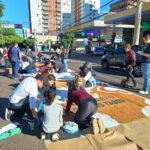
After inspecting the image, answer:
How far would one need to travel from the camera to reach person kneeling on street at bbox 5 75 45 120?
4544 mm

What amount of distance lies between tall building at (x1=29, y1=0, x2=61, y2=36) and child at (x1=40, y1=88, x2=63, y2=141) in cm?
10221

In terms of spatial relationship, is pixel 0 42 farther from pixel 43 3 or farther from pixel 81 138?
pixel 43 3

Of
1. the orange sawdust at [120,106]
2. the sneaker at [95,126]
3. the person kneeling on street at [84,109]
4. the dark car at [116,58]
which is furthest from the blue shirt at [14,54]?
the sneaker at [95,126]

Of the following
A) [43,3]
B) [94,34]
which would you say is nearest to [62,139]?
[94,34]

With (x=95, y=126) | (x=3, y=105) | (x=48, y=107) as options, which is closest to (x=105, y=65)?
(x=3, y=105)

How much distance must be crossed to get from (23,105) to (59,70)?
651cm

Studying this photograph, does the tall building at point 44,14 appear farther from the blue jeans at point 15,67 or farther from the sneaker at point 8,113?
the sneaker at point 8,113

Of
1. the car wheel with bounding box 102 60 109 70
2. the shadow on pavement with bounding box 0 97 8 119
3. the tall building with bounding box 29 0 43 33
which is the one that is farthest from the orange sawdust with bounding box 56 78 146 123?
the tall building with bounding box 29 0 43 33

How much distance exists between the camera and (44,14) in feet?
354

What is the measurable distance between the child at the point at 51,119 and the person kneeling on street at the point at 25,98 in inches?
26.1

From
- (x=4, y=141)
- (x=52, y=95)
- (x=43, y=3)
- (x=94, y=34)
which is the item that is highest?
(x=43, y=3)

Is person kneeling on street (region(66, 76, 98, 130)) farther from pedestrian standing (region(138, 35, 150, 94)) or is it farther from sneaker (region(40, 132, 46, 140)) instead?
pedestrian standing (region(138, 35, 150, 94))

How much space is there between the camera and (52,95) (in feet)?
12.9

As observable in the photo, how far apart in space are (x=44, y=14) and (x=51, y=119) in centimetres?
10996
